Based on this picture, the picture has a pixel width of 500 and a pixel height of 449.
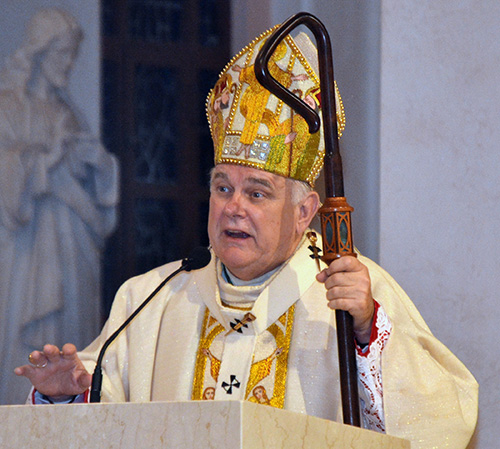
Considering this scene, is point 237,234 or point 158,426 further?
point 237,234

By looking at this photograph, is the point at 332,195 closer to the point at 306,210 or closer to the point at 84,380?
the point at 306,210

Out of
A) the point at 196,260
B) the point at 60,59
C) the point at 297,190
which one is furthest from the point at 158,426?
the point at 60,59

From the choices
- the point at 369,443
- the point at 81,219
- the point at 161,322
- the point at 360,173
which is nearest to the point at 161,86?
the point at 81,219

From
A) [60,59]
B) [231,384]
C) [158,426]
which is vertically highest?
[60,59]

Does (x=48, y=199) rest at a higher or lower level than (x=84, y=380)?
higher

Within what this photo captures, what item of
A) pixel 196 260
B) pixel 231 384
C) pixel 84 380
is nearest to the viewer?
pixel 196 260

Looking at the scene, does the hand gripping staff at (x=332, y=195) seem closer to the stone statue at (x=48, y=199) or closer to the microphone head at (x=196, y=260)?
the microphone head at (x=196, y=260)

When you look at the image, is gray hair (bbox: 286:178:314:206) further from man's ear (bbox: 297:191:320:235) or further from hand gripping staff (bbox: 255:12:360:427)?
hand gripping staff (bbox: 255:12:360:427)

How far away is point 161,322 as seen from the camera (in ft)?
12.7

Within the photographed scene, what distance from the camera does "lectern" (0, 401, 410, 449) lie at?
1.89 metres

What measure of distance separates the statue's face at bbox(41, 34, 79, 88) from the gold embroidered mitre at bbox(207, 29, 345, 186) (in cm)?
176

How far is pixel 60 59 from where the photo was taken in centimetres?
542

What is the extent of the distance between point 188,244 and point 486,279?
179 centimetres

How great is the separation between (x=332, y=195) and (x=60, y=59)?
9.24 feet
